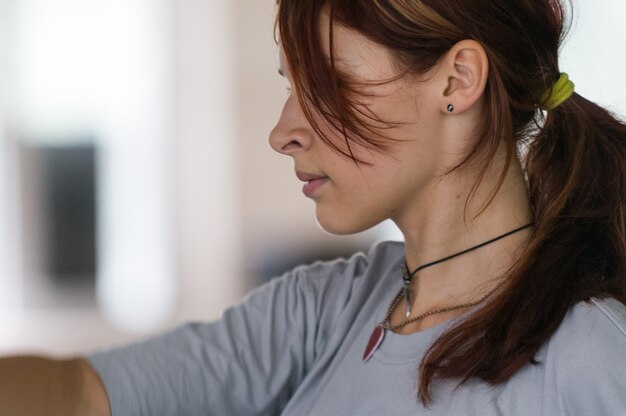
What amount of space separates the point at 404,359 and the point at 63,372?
44cm

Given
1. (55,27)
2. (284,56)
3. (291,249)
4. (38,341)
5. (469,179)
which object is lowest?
(38,341)

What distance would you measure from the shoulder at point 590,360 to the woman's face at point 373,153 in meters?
0.26

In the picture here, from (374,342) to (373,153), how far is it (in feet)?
0.81

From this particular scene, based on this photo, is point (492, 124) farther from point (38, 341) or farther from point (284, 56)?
point (38, 341)

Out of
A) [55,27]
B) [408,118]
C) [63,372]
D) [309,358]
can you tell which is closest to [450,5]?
[408,118]

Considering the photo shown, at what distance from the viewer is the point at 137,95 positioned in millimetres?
4277

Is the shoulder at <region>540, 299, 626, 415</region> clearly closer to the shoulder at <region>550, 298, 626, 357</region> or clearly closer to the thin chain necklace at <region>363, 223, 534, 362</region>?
the shoulder at <region>550, 298, 626, 357</region>

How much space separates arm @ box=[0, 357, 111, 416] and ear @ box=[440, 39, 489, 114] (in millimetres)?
574

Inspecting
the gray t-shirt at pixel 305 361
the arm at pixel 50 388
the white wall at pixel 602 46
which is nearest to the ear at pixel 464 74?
the gray t-shirt at pixel 305 361

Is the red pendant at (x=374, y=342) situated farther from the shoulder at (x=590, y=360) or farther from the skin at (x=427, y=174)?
the shoulder at (x=590, y=360)

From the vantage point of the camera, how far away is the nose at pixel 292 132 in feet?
4.07

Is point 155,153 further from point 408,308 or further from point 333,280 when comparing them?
point 408,308

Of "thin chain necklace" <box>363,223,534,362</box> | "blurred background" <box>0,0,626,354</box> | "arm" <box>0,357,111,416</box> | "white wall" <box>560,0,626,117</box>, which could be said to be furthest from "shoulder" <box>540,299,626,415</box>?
"blurred background" <box>0,0,626,354</box>

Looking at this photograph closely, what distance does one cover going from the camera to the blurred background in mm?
4246
